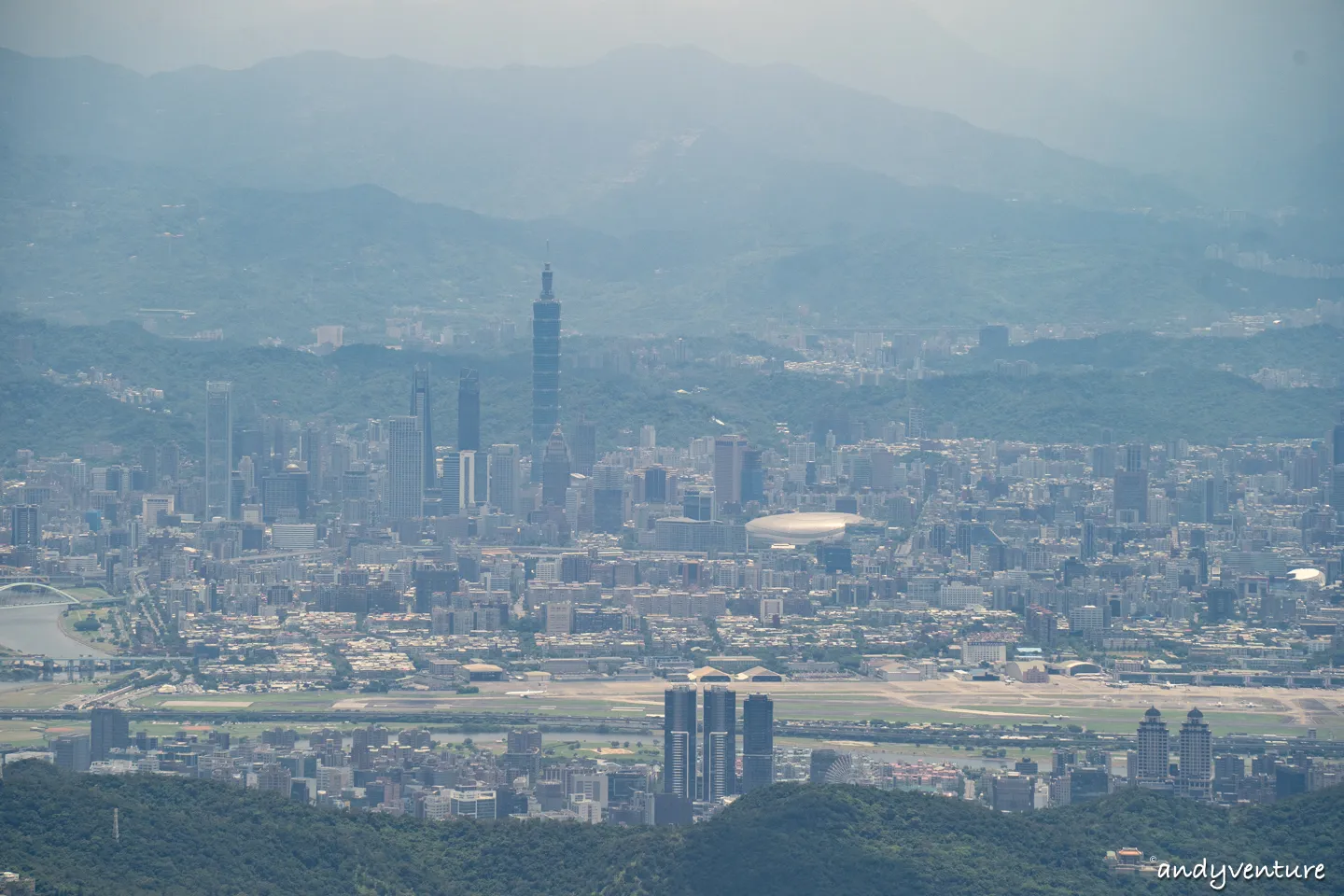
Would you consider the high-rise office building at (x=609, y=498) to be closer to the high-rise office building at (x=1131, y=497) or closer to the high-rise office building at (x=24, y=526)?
the high-rise office building at (x=1131, y=497)

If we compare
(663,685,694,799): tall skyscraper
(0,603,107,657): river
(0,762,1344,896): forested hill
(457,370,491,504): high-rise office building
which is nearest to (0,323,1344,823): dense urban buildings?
(663,685,694,799): tall skyscraper

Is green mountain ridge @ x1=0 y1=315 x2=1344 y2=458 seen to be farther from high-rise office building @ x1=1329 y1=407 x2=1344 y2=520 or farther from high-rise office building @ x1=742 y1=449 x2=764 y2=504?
high-rise office building @ x1=742 y1=449 x2=764 y2=504

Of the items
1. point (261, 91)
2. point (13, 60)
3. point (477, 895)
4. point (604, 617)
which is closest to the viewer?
point (477, 895)

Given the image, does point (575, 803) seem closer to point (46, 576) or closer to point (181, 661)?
point (181, 661)

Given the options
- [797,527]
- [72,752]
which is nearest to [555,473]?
[797,527]

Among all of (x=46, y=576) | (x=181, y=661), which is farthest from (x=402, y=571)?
(x=181, y=661)

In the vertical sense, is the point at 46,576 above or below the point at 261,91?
below

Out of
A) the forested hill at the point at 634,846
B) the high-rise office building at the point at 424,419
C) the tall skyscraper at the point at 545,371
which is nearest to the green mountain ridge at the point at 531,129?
the tall skyscraper at the point at 545,371
